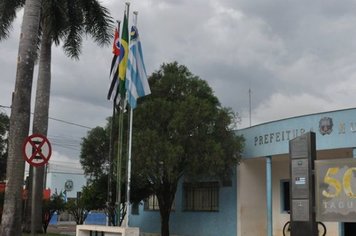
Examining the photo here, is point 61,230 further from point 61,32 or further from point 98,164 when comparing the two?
point 61,32

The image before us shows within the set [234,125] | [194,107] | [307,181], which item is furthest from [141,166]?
[307,181]

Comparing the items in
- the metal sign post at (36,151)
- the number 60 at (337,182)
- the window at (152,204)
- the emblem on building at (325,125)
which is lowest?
the window at (152,204)

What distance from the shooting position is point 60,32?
849 inches

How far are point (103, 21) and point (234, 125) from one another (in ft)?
22.1

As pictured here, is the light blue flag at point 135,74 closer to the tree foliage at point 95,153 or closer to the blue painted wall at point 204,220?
the blue painted wall at point 204,220

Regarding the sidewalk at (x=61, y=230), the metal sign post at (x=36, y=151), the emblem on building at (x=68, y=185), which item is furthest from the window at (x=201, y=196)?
the emblem on building at (x=68, y=185)

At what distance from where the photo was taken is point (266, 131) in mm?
21219

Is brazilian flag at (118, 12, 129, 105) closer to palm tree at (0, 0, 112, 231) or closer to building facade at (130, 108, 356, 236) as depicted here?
palm tree at (0, 0, 112, 231)

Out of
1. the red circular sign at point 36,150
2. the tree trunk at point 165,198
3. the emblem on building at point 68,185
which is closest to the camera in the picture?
the red circular sign at point 36,150

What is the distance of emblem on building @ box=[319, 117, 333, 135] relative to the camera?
18.6 metres

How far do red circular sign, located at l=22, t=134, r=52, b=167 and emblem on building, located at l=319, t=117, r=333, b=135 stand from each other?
428 inches

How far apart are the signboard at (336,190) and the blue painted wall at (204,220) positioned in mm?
14352

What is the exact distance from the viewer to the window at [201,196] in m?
24.7

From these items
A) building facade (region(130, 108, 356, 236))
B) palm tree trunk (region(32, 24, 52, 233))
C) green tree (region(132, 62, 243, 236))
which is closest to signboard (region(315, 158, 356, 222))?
building facade (region(130, 108, 356, 236))
